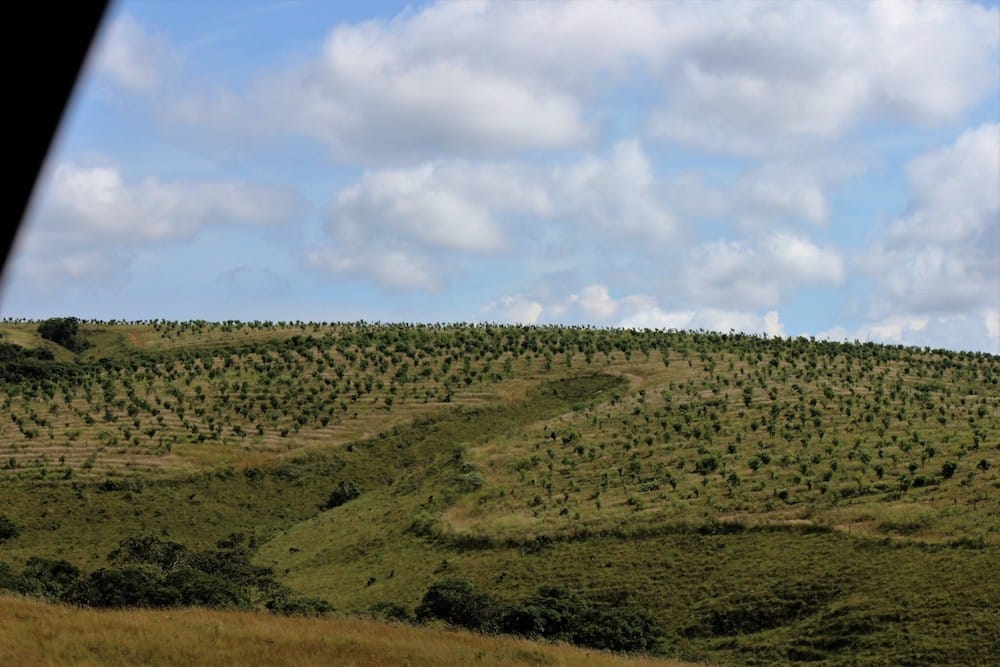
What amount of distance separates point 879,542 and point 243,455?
173 ft

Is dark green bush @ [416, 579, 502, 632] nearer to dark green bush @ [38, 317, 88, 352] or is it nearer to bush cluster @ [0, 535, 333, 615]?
bush cluster @ [0, 535, 333, 615]

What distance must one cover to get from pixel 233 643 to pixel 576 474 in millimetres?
41692

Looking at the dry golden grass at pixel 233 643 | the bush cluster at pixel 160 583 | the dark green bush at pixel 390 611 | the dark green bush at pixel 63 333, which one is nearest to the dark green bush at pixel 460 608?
the dark green bush at pixel 390 611

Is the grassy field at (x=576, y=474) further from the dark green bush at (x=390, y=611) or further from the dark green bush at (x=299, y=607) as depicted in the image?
the dark green bush at (x=299, y=607)

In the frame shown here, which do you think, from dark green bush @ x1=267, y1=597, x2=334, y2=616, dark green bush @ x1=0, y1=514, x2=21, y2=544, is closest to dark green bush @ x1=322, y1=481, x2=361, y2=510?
dark green bush @ x1=0, y1=514, x2=21, y2=544

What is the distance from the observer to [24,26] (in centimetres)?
256

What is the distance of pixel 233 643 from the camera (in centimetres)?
3105

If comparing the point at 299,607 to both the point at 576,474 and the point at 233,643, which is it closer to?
the point at 233,643

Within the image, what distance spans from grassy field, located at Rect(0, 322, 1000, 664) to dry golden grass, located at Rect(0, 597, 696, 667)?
35.3 feet

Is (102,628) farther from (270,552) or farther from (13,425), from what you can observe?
(13,425)

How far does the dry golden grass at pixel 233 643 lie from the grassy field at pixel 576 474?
10750 millimetres

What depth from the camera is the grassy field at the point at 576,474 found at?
45.6 m

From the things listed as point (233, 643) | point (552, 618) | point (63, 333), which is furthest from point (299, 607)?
point (63, 333)

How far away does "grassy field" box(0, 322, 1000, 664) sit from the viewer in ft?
150
